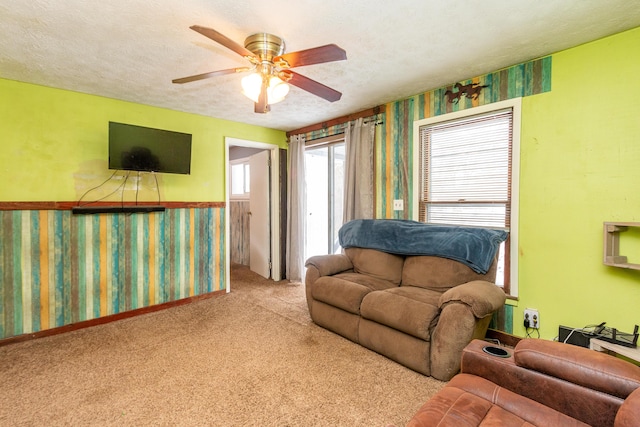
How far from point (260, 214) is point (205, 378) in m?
3.05

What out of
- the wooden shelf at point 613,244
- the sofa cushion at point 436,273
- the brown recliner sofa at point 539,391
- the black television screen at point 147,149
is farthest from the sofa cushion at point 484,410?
the black television screen at point 147,149

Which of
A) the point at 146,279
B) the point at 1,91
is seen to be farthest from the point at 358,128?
the point at 1,91

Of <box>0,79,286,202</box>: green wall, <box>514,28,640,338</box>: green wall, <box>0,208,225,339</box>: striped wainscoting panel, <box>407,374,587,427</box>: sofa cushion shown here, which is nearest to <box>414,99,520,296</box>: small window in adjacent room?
<box>514,28,640,338</box>: green wall

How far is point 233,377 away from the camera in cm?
216

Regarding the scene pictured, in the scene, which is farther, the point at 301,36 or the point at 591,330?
the point at 591,330

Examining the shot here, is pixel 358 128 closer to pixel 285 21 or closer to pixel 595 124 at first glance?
pixel 285 21

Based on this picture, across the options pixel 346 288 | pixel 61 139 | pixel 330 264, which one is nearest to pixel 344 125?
pixel 330 264

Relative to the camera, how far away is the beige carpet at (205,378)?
1.78 metres

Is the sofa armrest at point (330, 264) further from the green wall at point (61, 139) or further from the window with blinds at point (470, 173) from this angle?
the green wall at point (61, 139)

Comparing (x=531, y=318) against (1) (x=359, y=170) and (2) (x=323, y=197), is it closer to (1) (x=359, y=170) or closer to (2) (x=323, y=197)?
(1) (x=359, y=170)

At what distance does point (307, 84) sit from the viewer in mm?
2082

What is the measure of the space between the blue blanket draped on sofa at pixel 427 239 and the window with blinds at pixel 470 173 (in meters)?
0.24

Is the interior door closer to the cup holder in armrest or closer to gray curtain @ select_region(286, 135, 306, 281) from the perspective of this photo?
gray curtain @ select_region(286, 135, 306, 281)

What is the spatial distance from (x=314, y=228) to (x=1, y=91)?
3660mm
